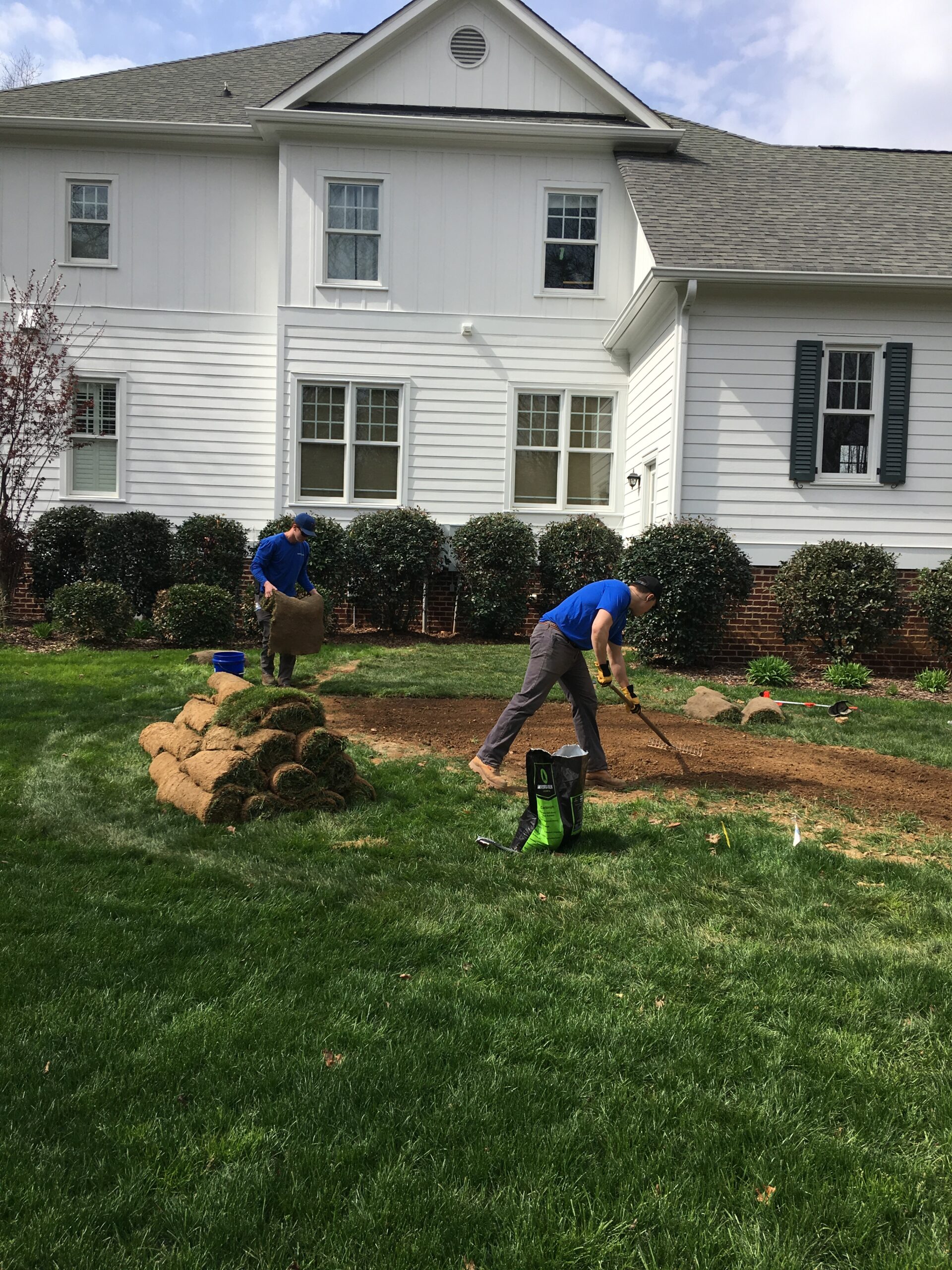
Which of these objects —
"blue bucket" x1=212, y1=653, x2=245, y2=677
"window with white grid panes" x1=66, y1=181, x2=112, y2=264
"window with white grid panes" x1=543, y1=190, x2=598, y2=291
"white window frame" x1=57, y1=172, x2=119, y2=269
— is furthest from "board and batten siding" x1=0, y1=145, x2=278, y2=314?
"blue bucket" x1=212, y1=653, x2=245, y2=677

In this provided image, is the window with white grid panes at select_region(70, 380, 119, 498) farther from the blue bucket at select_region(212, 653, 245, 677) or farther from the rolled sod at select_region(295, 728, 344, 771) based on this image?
the rolled sod at select_region(295, 728, 344, 771)

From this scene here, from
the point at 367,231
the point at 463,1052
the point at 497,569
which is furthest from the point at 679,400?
the point at 463,1052

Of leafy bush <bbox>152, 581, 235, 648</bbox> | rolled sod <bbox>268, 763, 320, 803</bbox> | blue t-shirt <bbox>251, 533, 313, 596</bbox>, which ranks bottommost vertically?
rolled sod <bbox>268, 763, 320, 803</bbox>

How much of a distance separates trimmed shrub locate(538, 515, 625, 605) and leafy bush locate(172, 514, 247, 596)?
4599 millimetres

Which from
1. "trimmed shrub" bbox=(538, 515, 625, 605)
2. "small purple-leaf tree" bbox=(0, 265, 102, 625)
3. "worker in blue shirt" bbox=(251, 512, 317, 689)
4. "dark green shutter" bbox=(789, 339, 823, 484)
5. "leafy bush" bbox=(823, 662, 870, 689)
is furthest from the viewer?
"trimmed shrub" bbox=(538, 515, 625, 605)

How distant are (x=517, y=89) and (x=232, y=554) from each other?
889cm

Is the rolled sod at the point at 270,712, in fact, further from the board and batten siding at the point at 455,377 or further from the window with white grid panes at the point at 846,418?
the board and batten siding at the point at 455,377

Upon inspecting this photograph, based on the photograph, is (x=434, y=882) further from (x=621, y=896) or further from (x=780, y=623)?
(x=780, y=623)

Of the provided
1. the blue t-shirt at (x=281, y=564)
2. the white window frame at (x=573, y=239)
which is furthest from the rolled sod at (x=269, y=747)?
the white window frame at (x=573, y=239)

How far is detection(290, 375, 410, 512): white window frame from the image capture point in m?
15.3

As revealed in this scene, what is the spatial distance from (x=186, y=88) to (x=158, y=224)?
3.14 m

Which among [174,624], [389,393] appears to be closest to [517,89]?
[389,393]

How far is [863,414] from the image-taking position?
12836 mm

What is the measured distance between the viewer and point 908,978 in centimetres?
373
